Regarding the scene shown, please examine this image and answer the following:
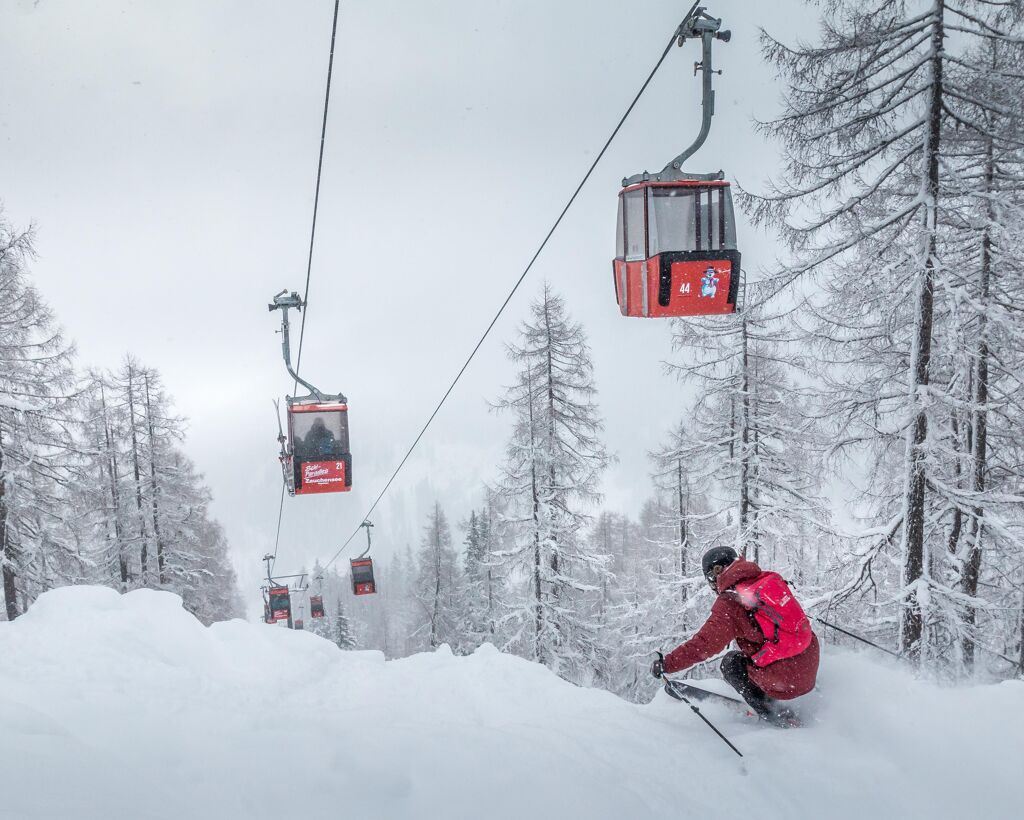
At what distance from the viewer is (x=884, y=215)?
7301 mm

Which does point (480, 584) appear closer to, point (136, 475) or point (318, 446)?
point (136, 475)

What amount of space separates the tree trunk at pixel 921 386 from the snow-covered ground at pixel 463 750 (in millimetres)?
2977

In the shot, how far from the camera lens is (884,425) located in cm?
790

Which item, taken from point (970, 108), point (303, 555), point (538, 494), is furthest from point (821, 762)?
point (303, 555)

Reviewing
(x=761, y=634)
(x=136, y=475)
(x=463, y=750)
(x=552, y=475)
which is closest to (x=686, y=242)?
(x=761, y=634)

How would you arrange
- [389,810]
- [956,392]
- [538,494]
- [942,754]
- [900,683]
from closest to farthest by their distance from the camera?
[389,810] → [942,754] → [900,683] → [956,392] → [538,494]

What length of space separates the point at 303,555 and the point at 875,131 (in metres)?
164

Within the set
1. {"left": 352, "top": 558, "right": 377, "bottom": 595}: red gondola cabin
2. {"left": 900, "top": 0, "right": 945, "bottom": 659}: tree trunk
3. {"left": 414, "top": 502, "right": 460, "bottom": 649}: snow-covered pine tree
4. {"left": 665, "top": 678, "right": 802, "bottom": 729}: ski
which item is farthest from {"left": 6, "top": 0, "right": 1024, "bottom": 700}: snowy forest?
{"left": 414, "top": 502, "right": 460, "bottom": 649}: snow-covered pine tree

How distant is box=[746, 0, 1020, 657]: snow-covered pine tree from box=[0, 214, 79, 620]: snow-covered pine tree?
1573 cm

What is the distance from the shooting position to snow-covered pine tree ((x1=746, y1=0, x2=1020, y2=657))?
6762mm

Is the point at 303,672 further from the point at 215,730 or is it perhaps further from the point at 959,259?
the point at 959,259

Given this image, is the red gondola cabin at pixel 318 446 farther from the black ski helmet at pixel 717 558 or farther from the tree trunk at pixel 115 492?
the tree trunk at pixel 115 492

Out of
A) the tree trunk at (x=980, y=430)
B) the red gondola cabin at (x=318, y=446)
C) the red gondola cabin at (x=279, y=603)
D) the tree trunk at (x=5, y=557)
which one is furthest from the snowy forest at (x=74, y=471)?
the tree trunk at (x=980, y=430)

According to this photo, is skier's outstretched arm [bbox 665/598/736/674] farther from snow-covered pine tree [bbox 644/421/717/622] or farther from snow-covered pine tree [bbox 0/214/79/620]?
snow-covered pine tree [bbox 0/214/79/620]
